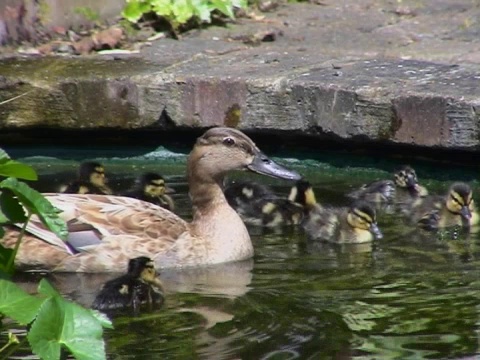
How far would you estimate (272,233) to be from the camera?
27.0 feet

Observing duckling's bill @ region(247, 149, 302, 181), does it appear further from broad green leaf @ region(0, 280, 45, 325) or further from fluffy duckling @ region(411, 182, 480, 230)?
broad green leaf @ region(0, 280, 45, 325)

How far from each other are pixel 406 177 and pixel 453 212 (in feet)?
2.14

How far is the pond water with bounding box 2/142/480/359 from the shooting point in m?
5.48

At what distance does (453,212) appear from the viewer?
795cm

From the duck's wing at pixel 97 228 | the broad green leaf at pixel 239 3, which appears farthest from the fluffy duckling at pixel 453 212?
the broad green leaf at pixel 239 3

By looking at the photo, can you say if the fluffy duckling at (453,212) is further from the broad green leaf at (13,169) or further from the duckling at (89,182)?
the broad green leaf at (13,169)

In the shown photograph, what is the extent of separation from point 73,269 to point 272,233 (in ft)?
4.48

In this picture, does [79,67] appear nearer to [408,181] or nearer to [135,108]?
[135,108]

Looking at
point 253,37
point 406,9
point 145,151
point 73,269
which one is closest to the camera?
point 73,269

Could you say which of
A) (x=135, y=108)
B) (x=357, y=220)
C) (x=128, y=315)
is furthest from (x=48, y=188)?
(x=128, y=315)

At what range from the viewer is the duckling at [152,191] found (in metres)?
8.34

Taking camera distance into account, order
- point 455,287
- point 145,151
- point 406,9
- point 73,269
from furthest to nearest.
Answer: point 406,9 < point 145,151 < point 73,269 < point 455,287

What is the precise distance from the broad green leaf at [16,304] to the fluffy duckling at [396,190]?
14.1ft

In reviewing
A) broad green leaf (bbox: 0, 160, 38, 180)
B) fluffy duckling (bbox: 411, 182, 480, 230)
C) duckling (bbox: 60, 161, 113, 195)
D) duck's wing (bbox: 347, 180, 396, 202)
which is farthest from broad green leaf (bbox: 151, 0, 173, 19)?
broad green leaf (bbox: 0, 160, 38, 180)
